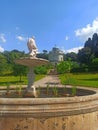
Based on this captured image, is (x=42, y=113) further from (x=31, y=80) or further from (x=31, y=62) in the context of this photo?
(x=31, y=80)

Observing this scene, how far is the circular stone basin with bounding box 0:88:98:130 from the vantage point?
26.1ft

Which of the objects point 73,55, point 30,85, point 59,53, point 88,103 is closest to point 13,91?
point 30,85

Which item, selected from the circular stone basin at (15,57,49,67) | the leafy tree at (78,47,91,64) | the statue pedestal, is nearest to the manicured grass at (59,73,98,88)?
the statue pedestal

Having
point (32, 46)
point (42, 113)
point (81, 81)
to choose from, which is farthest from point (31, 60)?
point (81, 81)

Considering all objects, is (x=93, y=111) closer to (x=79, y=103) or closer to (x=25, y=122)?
(x=79, y=103)

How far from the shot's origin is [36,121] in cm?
807

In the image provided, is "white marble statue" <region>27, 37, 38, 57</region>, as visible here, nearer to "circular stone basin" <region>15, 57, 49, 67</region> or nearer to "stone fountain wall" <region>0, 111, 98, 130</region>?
"circular stone basin" <region>15, 57, 49, 67</region>

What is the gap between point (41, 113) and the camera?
26.3ft

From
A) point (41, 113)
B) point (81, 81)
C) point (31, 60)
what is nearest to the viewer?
point (41, 113)

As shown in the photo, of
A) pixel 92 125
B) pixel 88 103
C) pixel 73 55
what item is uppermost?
pixel 73 55

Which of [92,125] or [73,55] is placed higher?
[73,55]

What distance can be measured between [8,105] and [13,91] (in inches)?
259

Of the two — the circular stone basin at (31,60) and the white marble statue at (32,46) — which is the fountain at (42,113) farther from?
the white marble statue at (32,46)

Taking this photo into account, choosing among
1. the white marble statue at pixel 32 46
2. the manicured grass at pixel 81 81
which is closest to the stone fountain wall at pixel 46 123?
the white marble statue at pixel 32 46
